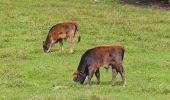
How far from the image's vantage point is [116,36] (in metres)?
32.4

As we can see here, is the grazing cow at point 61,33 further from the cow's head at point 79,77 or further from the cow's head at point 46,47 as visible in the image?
the cow's head at point 79,77

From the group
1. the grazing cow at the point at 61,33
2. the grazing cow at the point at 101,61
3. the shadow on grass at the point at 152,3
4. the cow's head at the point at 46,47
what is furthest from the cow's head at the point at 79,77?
the shadow on grass at the point at 152,3

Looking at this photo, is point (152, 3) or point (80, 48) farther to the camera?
point (152, 3)

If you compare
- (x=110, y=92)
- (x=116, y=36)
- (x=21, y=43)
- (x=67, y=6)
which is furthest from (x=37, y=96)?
(x=67, y=6)

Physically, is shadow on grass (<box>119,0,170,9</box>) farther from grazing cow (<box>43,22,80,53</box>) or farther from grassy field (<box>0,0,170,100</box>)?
Answer: grazing cow (<box>43,22,80,53</box>)

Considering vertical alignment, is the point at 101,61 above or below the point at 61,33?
above

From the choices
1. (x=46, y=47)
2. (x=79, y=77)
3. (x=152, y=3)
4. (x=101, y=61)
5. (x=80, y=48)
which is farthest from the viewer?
(x=152, y=3)

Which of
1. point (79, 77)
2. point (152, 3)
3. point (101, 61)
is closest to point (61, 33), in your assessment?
point (79, 77)

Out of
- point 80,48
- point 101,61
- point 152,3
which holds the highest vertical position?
point 101,61

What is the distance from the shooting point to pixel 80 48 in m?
28.2

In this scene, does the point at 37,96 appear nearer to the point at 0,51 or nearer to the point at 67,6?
the point at 0,51

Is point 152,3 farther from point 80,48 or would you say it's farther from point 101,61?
point 101,61

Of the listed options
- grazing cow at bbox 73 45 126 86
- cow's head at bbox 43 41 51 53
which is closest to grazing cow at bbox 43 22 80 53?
cow's head at bbox 43 41 51 53

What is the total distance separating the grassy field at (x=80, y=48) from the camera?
17.6 metres
